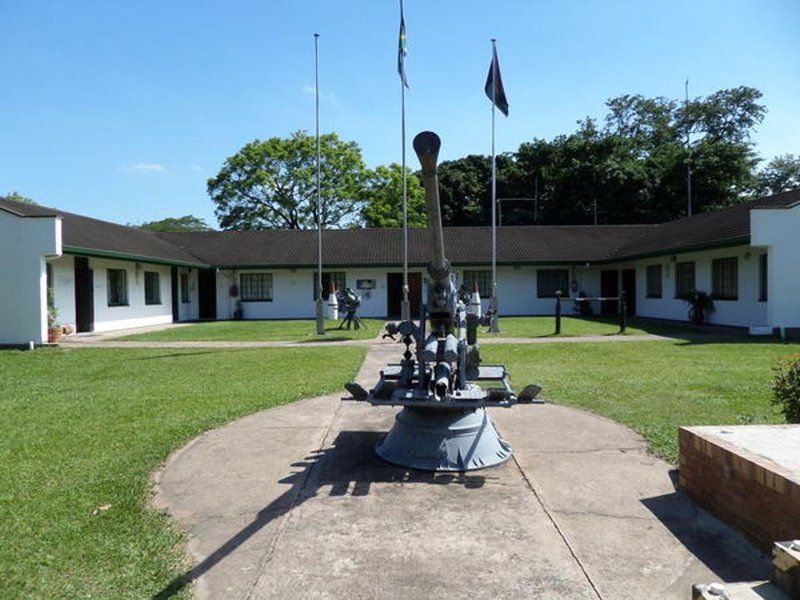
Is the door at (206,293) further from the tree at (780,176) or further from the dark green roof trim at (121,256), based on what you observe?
the tree at (780,176)

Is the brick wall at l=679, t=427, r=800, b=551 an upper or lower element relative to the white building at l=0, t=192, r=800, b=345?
lower

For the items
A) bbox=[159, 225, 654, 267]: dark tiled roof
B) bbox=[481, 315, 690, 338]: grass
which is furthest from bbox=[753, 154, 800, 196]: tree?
bbox=[481, 315, 690, 338]: grass

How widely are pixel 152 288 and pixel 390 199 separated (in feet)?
89.5

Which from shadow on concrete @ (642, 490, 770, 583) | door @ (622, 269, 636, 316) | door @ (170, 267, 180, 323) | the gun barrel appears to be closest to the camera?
shadow on concrete @ (642, 490, 770, 583)

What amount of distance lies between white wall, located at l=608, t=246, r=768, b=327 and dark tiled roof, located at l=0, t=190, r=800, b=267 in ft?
2.30

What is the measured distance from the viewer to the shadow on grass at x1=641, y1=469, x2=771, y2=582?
3.36 meters

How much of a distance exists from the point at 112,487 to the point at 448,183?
48.3 metres

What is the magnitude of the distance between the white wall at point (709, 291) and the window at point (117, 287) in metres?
19.9

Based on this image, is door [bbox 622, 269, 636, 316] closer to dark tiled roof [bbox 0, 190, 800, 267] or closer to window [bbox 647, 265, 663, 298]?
dark tiled roof [bbox 0, 190, 800, 267]

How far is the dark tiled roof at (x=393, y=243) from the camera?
21.9 meters

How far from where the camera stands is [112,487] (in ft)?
15.3

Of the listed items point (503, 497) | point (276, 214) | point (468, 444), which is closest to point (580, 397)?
point (468, 444)

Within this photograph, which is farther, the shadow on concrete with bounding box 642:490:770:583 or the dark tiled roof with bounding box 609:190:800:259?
the dark tiled roof with bounding box 609:190:800:259

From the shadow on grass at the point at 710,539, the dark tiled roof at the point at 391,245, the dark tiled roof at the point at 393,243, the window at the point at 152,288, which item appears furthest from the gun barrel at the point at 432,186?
the dark tiled roof at the point at 391,245
